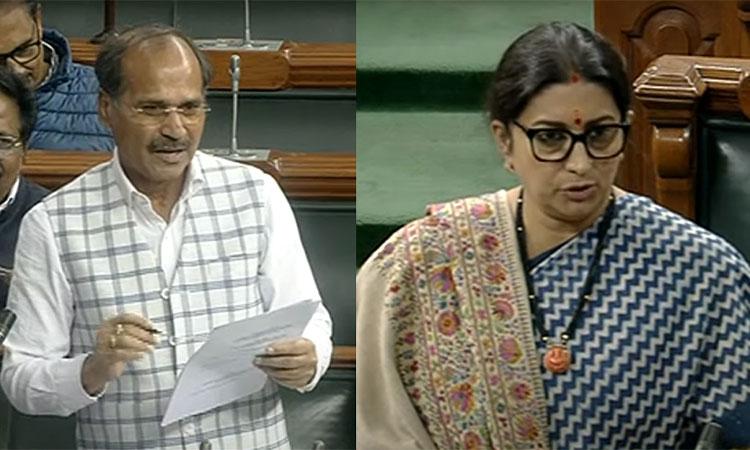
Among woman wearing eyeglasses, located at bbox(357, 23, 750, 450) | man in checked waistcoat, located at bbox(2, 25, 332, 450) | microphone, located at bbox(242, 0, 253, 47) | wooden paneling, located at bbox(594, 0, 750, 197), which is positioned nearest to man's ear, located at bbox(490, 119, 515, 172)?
woman wearing eyeglasses, located at bbox(357, 23, 750, 450)

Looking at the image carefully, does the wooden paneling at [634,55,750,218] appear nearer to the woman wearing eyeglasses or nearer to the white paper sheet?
the woman wearing eyeglasses

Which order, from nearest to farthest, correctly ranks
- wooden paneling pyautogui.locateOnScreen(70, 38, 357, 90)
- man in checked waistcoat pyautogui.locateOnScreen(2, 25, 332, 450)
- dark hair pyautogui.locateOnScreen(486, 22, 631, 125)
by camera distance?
dark hair pyautogui.locateOnScreen(486, 22, 631, 125) → man in checked waistcoat pyautogui.locateOnScreen(2, 25, 332, 450) → wooden paneling pyautogui.locateOnScreen(70, 38, 357, 90)

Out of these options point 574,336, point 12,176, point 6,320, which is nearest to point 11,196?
point 12,176

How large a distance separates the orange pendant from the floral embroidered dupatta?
1 cm

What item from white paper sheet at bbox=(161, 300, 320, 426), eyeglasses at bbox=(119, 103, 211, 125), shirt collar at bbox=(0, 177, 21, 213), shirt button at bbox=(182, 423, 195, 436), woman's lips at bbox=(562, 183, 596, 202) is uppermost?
eyeglasses at bbox=(119, 103, 211, 125)

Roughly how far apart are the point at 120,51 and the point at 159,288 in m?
0.24

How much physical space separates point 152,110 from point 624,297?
0.51 meters

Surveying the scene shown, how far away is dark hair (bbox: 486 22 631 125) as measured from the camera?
1400mm

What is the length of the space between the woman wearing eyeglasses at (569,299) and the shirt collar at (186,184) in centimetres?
24

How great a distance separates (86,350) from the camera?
1.50 meters

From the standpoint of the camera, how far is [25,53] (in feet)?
5.27

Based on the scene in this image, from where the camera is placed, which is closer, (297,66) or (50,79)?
(50,79)

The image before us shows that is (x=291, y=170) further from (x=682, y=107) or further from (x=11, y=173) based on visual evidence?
(x=682, y=107)

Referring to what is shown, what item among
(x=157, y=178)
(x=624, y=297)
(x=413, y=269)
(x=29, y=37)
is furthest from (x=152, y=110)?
(x=624, y=297)
